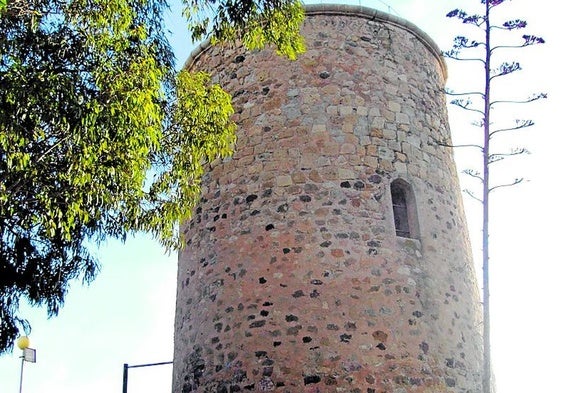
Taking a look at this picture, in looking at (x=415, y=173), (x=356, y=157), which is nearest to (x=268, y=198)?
(x=356, y=157)

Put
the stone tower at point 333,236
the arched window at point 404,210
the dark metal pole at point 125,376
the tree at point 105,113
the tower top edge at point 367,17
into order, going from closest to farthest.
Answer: the tree at point 105,113, the stone tower at point 333,236, the arched window at point 404,210, the tower top edge at point 367,17, the dark metal pole at point 125,376

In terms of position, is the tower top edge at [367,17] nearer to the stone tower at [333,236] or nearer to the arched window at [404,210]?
the stone tower at [333,236]

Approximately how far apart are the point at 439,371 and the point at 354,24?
18.9 feet

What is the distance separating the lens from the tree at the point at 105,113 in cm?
661

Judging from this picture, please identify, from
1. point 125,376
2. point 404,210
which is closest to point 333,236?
point 404,210

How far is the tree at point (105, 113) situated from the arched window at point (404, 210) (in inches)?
116

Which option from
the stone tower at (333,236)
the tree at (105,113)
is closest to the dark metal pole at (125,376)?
the stone tower at (333,236)

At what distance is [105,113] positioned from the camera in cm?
673

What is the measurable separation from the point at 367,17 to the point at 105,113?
6210 mm

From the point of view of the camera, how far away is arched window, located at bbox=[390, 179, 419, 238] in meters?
10.2

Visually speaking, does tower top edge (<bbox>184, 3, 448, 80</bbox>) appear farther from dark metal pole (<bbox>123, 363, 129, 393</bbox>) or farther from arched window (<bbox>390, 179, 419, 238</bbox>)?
dark metal pole (<bbox>123, 363, 129, 393</bbox>)

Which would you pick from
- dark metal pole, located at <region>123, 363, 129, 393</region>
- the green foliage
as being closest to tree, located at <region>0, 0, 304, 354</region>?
the green foliage

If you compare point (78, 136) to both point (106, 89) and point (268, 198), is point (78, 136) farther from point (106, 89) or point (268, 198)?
point (268, 198)

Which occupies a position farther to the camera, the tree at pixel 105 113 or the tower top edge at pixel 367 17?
the tower top edge at pixel 367 17
